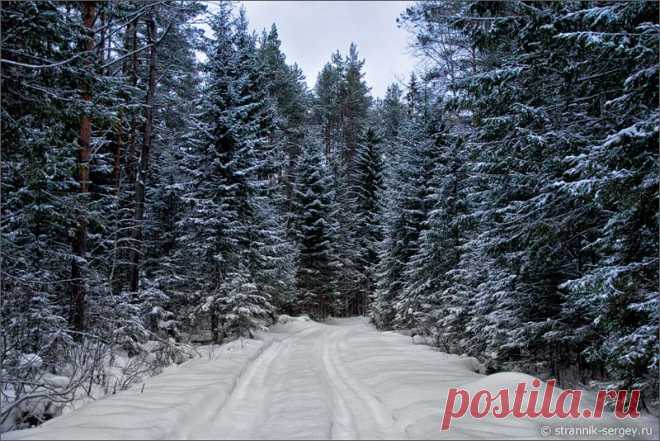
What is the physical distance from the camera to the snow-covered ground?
4.70 meters

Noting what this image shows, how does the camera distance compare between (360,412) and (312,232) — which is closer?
(360,412)

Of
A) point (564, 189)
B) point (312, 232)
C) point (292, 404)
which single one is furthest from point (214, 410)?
point (312, 232)

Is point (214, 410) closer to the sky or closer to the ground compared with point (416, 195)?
closer to the ground

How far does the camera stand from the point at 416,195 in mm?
22172

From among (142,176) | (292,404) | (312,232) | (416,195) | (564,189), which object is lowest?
(292,404)

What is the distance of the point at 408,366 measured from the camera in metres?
9.62

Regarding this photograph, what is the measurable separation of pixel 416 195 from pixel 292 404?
17.4 meters

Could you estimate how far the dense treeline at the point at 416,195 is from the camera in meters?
6.23

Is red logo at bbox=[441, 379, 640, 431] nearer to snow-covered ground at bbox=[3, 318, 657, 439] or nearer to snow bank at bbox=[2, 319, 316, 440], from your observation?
snow-covered ground at bbox=[3, 318, 657, 439]

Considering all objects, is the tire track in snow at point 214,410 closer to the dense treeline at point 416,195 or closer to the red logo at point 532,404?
the dense treeline at point 416,195

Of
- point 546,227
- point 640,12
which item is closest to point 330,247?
point 546,227

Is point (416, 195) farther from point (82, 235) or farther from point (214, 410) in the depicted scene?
point (214, 410)

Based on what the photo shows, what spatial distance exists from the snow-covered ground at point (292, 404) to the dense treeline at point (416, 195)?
1.15 meters

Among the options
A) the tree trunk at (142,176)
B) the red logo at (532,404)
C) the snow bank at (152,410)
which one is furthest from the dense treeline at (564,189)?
the tree trunk at (142,176)
